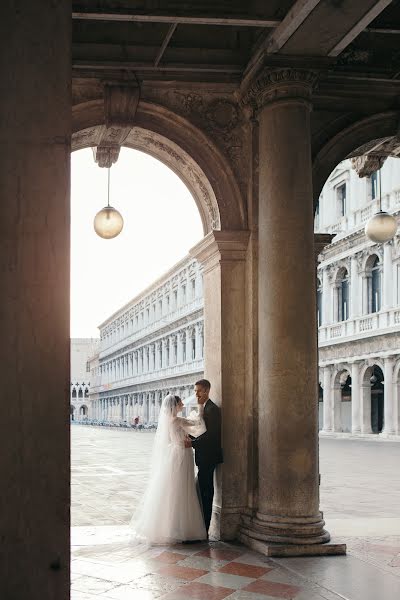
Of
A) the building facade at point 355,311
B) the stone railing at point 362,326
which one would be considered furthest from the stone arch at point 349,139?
the stone railing at point 362,326

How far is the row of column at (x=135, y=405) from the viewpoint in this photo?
192 ft

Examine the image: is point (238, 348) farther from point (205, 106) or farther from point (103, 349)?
point (103, 349)

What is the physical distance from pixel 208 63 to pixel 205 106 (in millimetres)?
405

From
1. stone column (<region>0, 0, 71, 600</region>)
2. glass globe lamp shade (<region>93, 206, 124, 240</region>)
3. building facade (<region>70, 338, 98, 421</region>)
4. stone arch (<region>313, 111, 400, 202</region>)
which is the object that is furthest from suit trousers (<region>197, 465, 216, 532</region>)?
building facade (<region>70, 338, 98, 421</region>)

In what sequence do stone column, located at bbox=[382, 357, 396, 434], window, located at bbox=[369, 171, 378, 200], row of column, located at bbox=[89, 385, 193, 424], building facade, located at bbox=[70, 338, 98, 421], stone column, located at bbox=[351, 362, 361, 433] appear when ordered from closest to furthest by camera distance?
stone column, located at bbox=[382, 357, 396, 434], window, located at bbox=[369, 171, 378, 200], stone column, located at bbox=[351, 362, 361, 433], row of column, located at bbox=[89, 385, 193, 424], building facade, located at bbox=[70, 338, 98, 421]

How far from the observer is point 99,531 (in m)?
7.63

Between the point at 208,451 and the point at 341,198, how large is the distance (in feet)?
98.7

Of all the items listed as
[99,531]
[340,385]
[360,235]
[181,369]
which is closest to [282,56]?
[99,531]

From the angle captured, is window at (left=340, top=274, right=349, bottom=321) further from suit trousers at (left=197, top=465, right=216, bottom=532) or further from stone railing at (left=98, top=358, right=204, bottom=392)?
suit trousers at (left=197, top=465, right=216, bottom=532)

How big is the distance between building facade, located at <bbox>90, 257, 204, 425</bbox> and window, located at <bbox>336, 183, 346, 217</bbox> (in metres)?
14.0

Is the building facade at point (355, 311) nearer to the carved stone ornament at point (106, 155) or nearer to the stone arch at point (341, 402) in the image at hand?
the stone arch at point (341, 402)

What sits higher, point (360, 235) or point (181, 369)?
point (360, 235)

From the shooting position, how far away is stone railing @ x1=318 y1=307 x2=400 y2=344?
99.9 ft

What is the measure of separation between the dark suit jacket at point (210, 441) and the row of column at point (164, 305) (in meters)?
40.8
